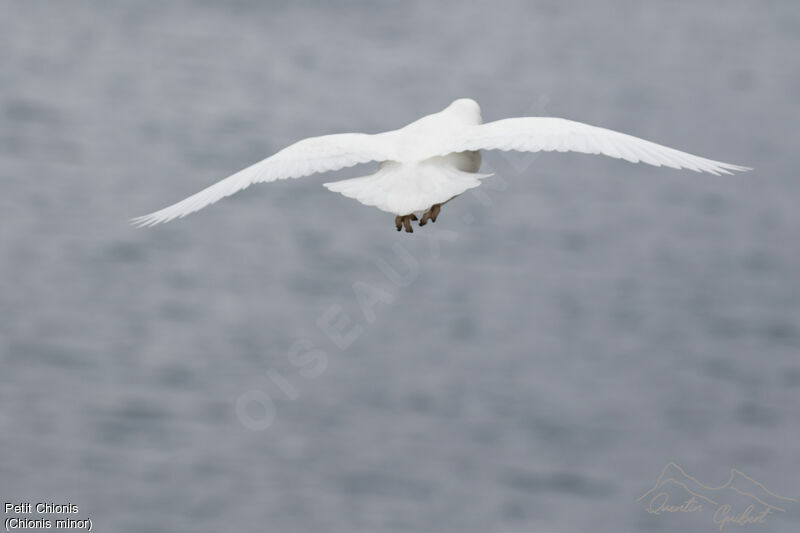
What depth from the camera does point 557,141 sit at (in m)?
5.62

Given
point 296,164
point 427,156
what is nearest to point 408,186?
point 427,156

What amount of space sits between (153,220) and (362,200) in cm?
107

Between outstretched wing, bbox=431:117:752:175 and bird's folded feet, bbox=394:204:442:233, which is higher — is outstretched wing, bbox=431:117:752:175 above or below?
above

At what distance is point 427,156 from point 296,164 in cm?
70

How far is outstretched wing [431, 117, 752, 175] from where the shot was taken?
5453 mm

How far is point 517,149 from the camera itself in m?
5.55

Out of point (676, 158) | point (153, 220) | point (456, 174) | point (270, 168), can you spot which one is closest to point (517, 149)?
point (456, 174)

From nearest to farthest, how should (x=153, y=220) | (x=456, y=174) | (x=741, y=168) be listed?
(x=741, y=168), (x=456, y=174), (x=153, y=220)

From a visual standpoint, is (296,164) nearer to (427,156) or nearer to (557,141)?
(427,156)

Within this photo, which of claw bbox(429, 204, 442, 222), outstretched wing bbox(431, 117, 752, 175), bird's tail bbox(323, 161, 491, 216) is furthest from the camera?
claw bbox(429, 204, 442, 222)

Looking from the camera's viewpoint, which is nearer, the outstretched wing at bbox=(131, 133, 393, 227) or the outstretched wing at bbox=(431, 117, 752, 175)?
the outstretched wing at bbox=(431, 117, 752, 175)

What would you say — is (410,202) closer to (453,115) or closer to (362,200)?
(362,200)

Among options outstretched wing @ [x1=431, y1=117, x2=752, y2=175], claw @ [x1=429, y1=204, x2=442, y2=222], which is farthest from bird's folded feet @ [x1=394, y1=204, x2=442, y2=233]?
outstretched wing @ [x1=431, y1=117, x2=752, y2=175]

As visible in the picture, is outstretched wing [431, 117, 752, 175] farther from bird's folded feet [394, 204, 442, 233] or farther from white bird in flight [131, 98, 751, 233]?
bird's folded feet [394, 204, 442, 233]
